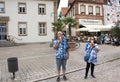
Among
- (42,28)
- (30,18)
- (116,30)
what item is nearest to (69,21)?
(42,28)

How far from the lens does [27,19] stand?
110 feet

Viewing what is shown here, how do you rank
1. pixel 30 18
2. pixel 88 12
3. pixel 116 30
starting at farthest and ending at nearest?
pixel 88 12, pixel 30 18, pixel 116 30

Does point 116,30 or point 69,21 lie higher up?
point 69,21

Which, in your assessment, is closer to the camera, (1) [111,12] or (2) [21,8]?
(2) [21,8]

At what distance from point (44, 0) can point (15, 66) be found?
25932 mm

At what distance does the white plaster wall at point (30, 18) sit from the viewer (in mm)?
33000

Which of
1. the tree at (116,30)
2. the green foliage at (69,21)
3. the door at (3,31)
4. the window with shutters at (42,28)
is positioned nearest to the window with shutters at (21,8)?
the door at (3,31)

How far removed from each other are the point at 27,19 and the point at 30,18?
431 millimetres

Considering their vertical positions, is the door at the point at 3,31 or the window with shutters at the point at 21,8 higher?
the window with shutters at the point at 21,8

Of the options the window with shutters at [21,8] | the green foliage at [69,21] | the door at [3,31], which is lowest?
the door at [3,31]

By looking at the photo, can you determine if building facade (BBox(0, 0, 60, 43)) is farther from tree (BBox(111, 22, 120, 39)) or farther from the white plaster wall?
tree (BBox(111, 22, 120, 39))

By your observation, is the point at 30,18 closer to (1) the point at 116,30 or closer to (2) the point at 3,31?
(2) the point at 3,31

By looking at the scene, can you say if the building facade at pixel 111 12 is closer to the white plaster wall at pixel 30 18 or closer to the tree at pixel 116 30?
the white plaster wall at pixel 30 18

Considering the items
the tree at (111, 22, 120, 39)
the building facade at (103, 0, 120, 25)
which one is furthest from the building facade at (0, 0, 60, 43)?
the tree at (111, 22, 120, 39)
